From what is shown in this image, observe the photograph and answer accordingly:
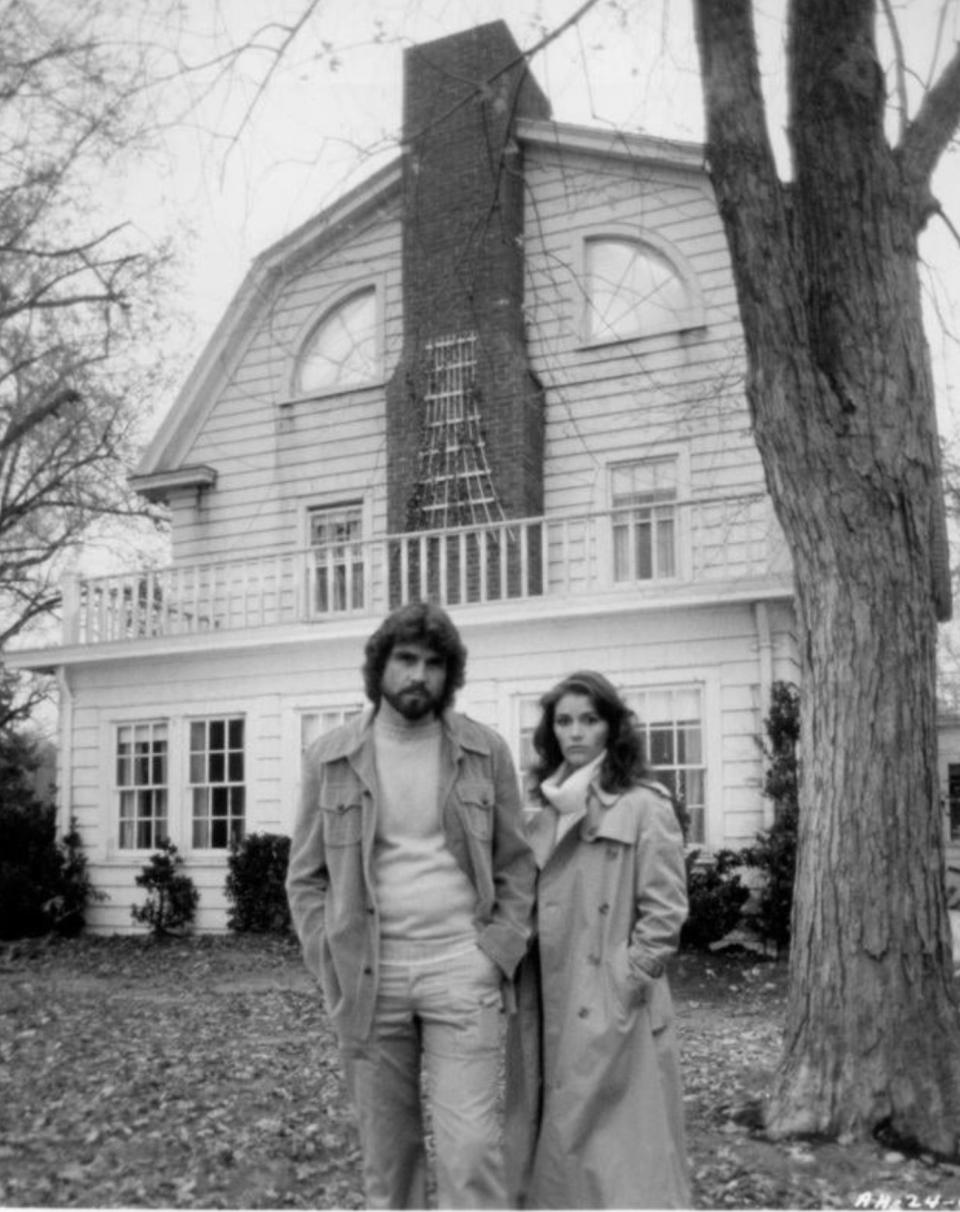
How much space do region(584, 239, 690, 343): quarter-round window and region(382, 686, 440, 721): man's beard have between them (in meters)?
9.06

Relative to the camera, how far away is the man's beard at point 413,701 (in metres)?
3.31

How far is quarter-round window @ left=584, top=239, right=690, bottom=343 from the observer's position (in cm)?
1202

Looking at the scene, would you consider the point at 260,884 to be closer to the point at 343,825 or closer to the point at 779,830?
the point at 779,830

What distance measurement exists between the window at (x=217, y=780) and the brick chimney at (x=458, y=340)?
100 inches

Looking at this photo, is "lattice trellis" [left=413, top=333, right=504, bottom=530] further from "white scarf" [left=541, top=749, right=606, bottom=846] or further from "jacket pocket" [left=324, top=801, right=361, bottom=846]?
"jacket pocket" [left=324, top=801, right=361, bottom=846]

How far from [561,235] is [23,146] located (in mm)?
5522

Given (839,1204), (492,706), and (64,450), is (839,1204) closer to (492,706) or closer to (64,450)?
(492,706)

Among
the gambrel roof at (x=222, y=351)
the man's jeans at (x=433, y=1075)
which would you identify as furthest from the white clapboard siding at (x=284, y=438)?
the man's jeans at (x=433, y=1075)

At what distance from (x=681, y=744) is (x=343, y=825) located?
7.80m

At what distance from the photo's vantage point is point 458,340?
493 inches

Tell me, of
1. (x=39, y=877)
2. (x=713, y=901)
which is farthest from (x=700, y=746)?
(x=39, y=877)

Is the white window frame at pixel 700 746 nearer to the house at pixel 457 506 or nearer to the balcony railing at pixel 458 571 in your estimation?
the house at pixel 457 506

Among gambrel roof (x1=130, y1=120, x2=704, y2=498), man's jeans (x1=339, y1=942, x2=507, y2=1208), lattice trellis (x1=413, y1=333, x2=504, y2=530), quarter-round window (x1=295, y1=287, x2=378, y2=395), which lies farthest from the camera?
quarter-round window (x1=295, y1=287, x2=378, y2=395)

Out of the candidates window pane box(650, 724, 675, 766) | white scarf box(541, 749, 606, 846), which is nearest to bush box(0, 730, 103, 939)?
window pane box(650, 724, 675, 766)
